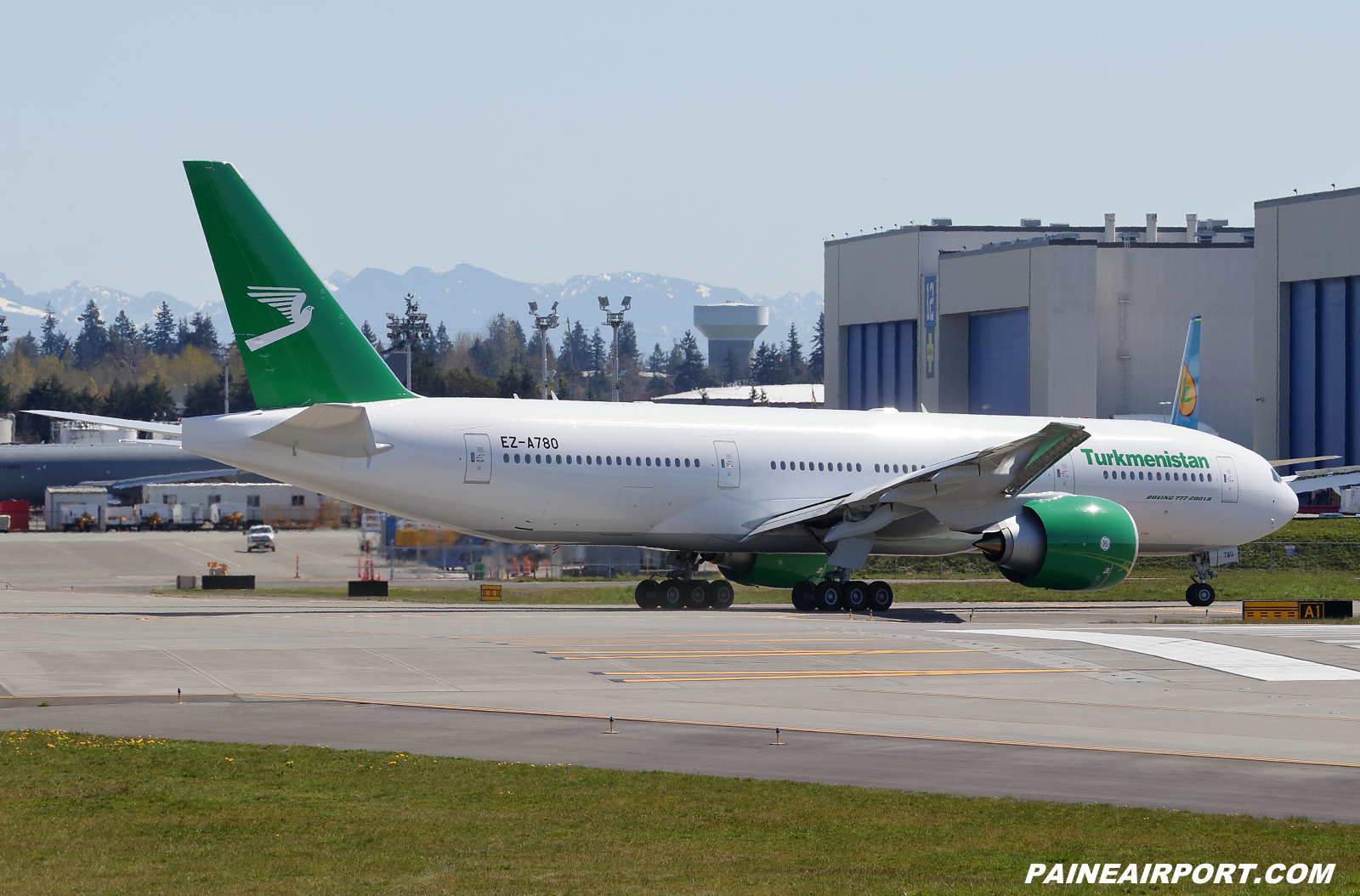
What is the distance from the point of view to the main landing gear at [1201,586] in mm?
38344

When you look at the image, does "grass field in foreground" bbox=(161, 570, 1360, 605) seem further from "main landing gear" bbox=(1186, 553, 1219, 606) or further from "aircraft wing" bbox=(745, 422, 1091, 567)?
"aircraft wing" bbox=(745, 422, 1091, 567)

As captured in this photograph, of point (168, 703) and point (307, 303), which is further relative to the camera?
point (307, 303)

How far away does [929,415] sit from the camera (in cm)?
3712

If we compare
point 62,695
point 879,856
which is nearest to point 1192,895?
point 879,856

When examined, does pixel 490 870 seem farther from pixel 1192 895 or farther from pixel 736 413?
pixel 736 413

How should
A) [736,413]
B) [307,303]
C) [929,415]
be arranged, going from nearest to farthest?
[307,303]
[736,413]
[929,415]

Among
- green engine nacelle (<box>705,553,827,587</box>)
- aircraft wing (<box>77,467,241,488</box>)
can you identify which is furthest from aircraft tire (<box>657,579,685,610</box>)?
aircraft wing (<box>77,467,241,488</box>)

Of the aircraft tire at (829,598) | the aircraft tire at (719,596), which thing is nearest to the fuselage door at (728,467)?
the aircraft tire at (829,598)

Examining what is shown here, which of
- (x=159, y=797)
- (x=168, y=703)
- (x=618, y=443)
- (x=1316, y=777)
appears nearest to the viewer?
(x=159, y=797)

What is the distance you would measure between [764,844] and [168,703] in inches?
358

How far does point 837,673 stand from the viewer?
70.8 feet

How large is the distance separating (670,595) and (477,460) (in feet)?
20.8

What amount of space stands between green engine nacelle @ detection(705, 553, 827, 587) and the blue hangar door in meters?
53.9

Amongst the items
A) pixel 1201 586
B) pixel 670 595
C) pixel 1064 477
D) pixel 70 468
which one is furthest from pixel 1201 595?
pixel 70 468
